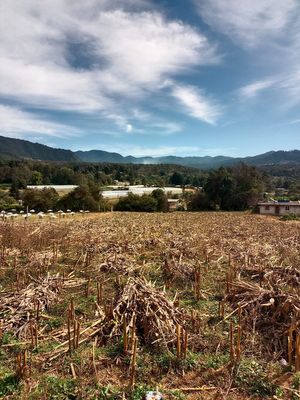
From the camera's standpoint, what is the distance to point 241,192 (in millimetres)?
52000

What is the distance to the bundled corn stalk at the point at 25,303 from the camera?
697cm

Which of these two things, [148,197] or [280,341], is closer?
[280,341]

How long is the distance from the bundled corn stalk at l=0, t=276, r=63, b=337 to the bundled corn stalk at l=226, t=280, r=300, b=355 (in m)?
4.37

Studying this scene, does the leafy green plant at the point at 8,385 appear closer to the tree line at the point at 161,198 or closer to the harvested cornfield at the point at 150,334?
the harvested cornfield at the point at 150,334

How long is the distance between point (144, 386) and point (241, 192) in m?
49.0

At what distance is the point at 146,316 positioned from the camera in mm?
6766

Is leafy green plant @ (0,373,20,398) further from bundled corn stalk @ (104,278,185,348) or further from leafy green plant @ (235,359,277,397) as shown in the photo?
leafy green plant @ (235,359,277,397)

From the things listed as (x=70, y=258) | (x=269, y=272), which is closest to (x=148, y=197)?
(x=70, y=258)

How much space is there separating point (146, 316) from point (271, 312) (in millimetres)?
2829

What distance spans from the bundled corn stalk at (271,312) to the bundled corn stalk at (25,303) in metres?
4.37

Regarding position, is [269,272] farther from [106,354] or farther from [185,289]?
[106,354]

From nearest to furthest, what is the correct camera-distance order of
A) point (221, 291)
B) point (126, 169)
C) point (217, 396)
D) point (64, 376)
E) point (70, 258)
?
point (217, 396) → point (64, 376) → point (221, 291) → point (70, 258) → point (126, 169)

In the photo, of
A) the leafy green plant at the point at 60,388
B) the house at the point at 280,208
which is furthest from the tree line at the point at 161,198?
the leafy green plant at the point at 60,388

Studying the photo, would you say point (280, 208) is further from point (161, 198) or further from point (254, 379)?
point (254, 379)
